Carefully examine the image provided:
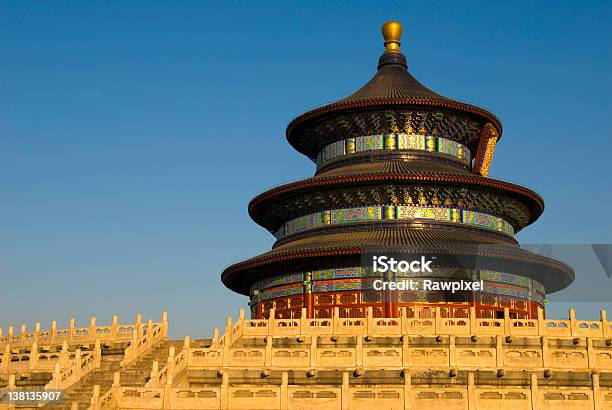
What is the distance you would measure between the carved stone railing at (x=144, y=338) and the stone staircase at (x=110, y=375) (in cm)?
17

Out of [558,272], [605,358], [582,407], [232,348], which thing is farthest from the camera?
[558,272]

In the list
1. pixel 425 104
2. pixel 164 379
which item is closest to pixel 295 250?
pixel 425 104

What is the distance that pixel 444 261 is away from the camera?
44625 millimetres

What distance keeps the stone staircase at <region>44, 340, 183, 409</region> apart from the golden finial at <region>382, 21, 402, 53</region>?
29.4m

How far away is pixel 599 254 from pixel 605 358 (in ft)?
54.9

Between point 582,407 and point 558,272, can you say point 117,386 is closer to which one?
point 582,407

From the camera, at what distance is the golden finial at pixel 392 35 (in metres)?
57.3

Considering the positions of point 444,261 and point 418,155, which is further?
point 418,155

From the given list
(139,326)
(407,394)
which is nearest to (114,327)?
(139,326)

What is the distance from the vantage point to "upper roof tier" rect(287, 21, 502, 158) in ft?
166

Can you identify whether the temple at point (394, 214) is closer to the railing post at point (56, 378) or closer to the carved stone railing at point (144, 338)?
the carved stone railing at point (144, 338)

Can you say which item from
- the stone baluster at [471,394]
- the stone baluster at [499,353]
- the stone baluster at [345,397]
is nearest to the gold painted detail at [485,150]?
the stone baluster at [499,353]

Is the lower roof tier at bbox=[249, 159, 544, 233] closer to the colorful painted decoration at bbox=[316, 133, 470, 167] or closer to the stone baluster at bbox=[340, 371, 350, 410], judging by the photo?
the colorful painted decoration at bbox=[316, 133, 470, 167]

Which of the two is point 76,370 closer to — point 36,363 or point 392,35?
point 36,363
